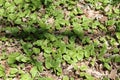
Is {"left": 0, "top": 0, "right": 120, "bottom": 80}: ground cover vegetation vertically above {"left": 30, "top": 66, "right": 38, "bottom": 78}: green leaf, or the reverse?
{"left": 0, "top": 0, "right": 120, "bottom": 80}: ground cover vegetation

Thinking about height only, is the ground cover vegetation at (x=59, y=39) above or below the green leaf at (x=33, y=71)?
above

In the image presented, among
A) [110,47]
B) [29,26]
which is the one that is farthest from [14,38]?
[110,47]

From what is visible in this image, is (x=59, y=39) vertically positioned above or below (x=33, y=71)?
above

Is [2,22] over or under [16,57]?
over

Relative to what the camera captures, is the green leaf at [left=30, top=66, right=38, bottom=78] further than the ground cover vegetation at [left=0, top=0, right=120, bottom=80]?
No

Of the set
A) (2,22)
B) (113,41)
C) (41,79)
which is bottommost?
(41,79)

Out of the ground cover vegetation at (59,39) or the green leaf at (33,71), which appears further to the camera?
the ground cover vegetation at (59,39)

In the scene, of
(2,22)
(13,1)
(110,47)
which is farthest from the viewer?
(13,1)

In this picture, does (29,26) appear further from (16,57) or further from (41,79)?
(41,79)
